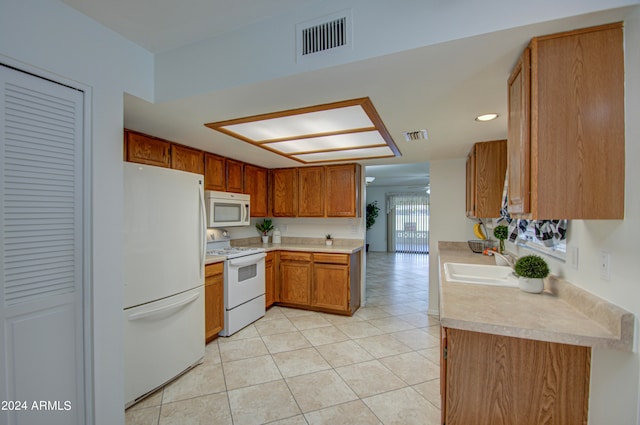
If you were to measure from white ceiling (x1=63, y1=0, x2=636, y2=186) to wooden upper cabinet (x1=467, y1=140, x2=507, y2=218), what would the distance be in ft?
1.46

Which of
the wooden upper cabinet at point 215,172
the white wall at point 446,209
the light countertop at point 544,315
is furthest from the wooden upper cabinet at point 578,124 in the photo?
the wooden upper cabinet at point 215,172

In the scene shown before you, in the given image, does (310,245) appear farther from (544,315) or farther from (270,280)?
(544,315)

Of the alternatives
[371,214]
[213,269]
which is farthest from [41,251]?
[371,214]

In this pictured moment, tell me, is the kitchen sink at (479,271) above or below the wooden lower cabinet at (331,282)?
above

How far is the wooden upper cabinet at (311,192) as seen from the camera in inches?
167

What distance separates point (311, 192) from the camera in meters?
4.30

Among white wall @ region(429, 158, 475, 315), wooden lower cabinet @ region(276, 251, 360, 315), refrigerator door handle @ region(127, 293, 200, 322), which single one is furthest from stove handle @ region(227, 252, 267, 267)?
white wall @ region(429, 158, 475, 315)

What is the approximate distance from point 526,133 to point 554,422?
134 centimetres

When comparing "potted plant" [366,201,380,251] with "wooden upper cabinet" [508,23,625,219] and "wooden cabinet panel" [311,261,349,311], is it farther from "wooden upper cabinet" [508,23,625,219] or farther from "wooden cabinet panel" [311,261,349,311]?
"wooden upper cabinet" [508,23,625,219]

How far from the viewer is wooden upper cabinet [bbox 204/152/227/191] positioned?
129 inches

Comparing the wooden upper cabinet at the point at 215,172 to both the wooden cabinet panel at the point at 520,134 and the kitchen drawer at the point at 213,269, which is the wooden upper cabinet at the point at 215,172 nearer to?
the kitchen drawer at the point at 213,269

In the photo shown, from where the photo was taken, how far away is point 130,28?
1.62m

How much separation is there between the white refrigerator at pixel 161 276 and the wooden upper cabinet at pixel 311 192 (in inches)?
77.0

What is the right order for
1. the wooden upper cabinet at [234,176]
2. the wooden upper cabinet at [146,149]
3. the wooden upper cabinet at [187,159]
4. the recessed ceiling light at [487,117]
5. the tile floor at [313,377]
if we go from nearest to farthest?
Answer: 1. the tile floor at [313,377]
2. the recessed ceiling light at [487,117]
3. the wooden upper cabinet at [146,149]
4. the wooden upper cabinet at [187,159]
5. the wooden upper cabinet at [234,176]
